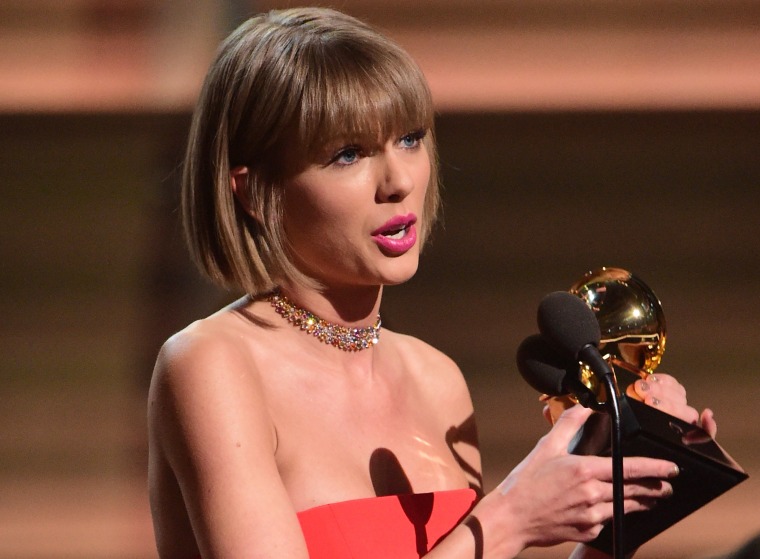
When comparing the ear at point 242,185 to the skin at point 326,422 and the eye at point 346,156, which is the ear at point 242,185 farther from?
the eye at point 346,156

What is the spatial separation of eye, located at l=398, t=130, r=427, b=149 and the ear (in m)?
0.25

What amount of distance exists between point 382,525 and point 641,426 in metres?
0.46

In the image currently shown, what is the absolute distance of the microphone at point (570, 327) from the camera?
1429 mm

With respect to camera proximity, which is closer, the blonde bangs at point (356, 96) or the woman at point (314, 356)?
the woman at point (314, 356)

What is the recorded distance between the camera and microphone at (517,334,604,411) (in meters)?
1.44

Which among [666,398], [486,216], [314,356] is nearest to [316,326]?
[314,356]

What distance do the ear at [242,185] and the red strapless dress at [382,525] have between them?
19.1 inches


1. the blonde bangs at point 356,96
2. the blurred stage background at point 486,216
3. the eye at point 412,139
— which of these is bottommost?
the blurred stage background at point 486,216

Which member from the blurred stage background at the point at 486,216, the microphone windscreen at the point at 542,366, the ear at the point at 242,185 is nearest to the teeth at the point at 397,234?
the ear at the point at 242,185

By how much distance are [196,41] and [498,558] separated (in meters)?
2.79

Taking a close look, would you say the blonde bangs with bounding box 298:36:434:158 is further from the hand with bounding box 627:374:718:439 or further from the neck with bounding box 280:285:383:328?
the hand with bounding box 627:374:718:439

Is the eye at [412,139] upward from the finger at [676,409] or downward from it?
upward

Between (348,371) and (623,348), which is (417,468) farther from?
(623,348)

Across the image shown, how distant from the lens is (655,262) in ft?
14.7
